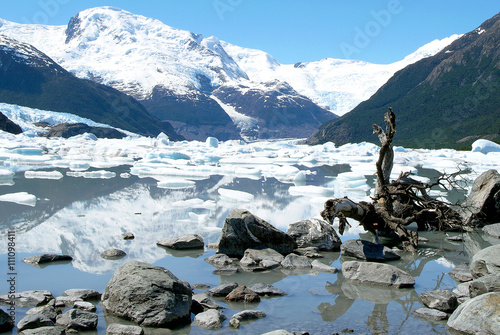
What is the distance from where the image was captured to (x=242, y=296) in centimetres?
612

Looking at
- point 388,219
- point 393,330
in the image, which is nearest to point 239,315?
point 393,330

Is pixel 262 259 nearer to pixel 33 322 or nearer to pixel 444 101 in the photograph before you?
pixel 33 322

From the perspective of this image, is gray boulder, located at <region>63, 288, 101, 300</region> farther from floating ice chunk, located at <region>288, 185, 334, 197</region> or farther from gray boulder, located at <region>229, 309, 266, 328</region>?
floating ice chunk, located at <region>288, 185, 334, 197</region>

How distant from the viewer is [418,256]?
348 inches

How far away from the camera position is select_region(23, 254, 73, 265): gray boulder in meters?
7.80

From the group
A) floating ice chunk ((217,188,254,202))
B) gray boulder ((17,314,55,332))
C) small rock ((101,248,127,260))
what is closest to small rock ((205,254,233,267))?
small rock ((101,248,127,260))

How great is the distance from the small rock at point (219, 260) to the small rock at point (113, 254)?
1.60 m

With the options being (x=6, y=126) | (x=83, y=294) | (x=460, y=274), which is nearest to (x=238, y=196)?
(x=460, y=274)

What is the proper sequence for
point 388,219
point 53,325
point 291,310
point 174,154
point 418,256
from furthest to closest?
point 174,154
point 388,219
point 418,256
point 291,310
point 53,325

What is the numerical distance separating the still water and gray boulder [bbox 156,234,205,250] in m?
0.28

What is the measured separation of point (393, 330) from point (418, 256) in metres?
3.95

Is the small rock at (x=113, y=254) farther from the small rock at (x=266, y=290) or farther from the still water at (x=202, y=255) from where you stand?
the small rock at (x=266, y=290)

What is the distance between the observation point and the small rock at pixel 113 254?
324 inches

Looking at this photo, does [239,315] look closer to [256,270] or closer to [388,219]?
[256,270]
